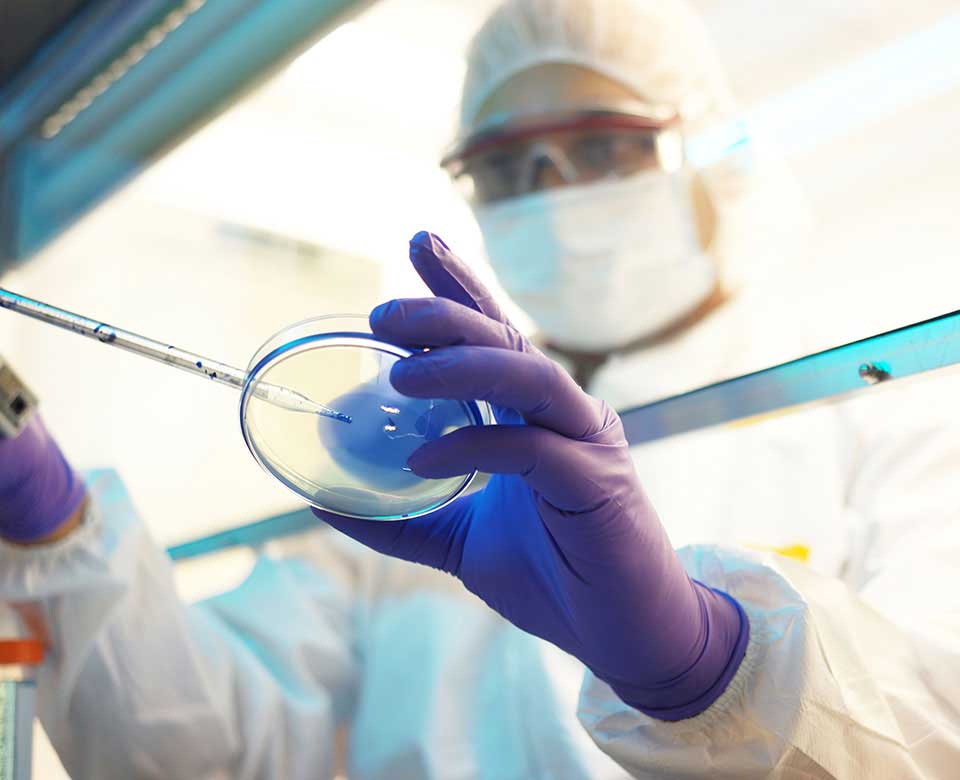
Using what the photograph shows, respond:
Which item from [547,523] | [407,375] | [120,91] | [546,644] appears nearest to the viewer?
[407,375]

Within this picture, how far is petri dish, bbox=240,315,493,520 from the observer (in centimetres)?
68

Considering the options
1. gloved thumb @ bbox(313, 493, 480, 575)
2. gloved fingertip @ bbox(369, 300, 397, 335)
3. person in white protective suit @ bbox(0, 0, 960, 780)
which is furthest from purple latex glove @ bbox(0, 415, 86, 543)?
gloved fingertip @ bbox(369, 300, 397, 335)

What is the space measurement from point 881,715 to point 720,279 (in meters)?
0.75

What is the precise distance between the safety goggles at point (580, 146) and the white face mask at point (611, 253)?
0.02 meters

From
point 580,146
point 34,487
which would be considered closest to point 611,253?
point 580,146

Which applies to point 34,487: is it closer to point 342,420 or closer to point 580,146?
point 342,420

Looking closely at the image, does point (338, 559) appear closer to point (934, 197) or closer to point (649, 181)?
point (649, 181)

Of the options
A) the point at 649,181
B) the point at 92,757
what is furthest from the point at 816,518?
the point at 92,757

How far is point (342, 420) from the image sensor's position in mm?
691

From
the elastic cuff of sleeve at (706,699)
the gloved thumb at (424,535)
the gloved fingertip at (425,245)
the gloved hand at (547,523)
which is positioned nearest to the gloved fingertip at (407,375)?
Result: the gloved hand at (547,523)

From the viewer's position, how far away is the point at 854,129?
126 cm

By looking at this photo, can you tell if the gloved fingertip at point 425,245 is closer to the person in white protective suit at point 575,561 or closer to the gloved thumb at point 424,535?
the person in white protective suit at point 575,561

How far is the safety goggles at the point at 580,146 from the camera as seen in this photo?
1328mm

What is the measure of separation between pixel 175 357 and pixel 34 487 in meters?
0.46
